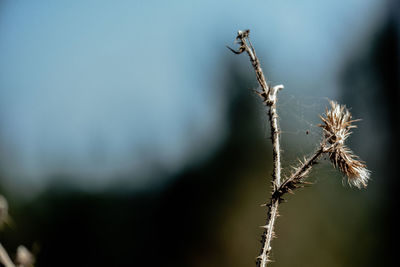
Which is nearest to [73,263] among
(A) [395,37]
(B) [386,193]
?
(B) [386,193]

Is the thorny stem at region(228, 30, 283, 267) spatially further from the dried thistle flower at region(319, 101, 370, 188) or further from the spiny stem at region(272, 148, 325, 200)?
the dried thistle flower at region(319, 101, 370, 188)

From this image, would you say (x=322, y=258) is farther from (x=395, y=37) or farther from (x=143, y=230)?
(x=395, y=37)

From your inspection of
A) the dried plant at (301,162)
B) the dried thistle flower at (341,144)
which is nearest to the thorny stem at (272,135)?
the dried plant at (301,162)

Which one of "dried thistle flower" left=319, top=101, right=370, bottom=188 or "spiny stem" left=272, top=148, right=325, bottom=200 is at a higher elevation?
"dried thistle flower" left=319, top=101, right=370, bottom=188

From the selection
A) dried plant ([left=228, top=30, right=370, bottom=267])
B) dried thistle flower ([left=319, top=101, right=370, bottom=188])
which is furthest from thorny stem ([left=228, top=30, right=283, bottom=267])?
dried thistle flower ([left=319, top=101, right=370, bottom=188])

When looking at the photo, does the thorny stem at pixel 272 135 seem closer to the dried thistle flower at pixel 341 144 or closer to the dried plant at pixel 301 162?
the dried plant at pixel 301 162

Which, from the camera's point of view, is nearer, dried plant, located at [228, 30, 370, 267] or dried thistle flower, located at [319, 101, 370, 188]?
dried plant, located at [228, 30, 370, 267]
